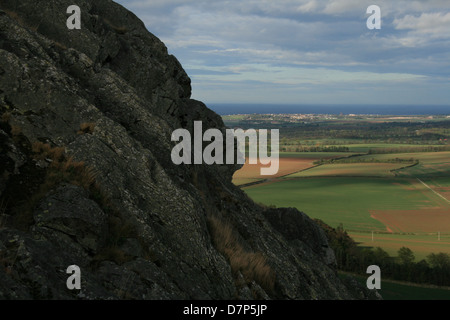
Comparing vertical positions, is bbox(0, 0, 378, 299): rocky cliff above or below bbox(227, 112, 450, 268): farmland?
above

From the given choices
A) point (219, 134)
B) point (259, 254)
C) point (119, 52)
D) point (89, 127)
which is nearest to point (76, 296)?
point (89, 127)

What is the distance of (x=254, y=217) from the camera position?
17.9 meters

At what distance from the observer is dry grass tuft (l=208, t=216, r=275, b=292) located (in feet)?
38.6

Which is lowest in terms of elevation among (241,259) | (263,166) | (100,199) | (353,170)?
(353,170)

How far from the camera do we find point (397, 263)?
75500 millimetres

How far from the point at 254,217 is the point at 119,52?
37.4 ft

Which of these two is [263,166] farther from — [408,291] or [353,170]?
[408,291]

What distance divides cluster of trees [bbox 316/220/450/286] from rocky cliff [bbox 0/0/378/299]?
60406 millimetres

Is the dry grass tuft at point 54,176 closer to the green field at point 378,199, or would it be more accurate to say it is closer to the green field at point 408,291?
the green field at point 408,291

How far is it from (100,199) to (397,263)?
80.2 meters

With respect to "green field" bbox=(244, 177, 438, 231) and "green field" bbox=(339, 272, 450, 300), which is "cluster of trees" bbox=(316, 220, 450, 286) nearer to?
"green field" bbox=(339, 272, 450, 300)

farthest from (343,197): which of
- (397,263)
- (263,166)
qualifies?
(397,263)

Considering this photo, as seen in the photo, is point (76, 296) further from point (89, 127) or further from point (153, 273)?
point (89, 127)

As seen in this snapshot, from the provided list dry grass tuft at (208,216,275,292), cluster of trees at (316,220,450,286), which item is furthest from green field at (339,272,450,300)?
dry grass tuft at (208,216,275,292)
